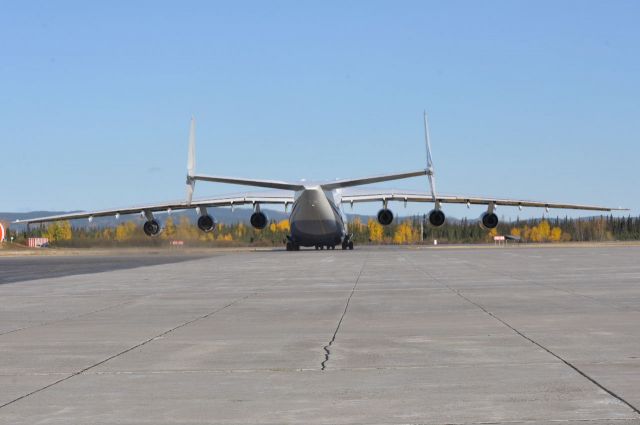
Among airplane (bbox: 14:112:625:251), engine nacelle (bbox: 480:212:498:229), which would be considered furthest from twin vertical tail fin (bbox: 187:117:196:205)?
engine nacelle (bbox: 480:212:498:229)

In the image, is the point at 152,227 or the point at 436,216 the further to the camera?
the point at 152,227

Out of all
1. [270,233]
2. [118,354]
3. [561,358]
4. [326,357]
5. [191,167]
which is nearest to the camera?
[561,358]

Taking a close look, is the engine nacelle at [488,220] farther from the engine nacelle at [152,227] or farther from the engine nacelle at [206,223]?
the engine nacelle at [152,227]

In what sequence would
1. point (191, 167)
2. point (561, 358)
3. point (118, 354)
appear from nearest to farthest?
point (561, 358), point (118, 354), point (191, 167)

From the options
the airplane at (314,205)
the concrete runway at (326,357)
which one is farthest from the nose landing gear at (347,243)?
the concrete runway at (326,357)

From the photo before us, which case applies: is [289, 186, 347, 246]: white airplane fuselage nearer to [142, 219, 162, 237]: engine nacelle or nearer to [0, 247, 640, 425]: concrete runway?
[142, 219, 162, 237]: engine nacelle

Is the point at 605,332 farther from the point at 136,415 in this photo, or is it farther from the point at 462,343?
the point at 136,415

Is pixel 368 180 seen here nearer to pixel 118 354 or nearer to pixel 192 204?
pixel 192 204

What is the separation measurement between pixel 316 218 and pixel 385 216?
7.78m

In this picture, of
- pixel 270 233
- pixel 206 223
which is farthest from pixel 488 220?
pixel 270 233

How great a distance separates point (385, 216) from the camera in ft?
198

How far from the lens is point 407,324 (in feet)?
44.2

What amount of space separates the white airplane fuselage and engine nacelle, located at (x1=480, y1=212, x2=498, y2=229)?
8.47 metres

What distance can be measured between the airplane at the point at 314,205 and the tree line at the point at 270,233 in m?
4.39
